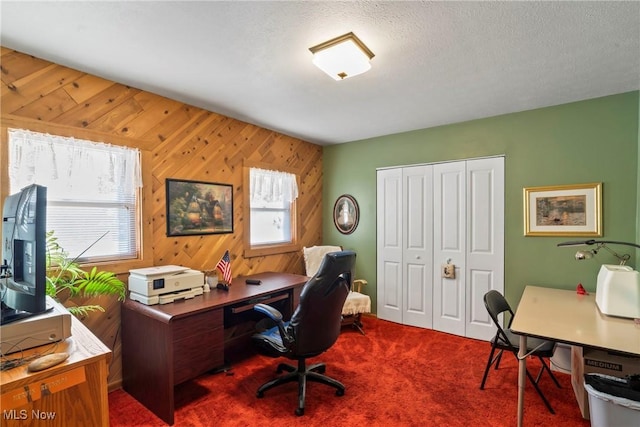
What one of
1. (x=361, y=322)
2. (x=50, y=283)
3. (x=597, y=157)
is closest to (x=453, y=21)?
(x=597, y=157)

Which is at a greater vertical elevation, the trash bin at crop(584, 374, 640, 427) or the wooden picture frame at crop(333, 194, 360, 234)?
the wooden picture frame at crop(333, 194, 360, 234)

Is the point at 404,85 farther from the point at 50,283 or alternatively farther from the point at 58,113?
the point at 50,283

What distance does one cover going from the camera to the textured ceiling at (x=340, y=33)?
1.66 m

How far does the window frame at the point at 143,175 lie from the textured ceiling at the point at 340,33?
48 cm

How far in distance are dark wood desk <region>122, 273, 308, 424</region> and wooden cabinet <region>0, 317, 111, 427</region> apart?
75cm

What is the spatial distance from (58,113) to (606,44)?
3.85 metres

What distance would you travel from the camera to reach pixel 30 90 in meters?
2.10

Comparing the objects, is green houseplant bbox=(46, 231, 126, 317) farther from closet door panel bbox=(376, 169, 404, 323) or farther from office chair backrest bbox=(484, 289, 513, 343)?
closet door panel bbox=(376, 169, 404, 323)

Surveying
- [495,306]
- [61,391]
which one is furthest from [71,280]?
[495,306]

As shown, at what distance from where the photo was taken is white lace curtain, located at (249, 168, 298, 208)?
12.3 ft

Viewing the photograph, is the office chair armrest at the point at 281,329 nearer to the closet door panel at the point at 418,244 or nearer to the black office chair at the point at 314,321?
the black office chair at the point at 314,321

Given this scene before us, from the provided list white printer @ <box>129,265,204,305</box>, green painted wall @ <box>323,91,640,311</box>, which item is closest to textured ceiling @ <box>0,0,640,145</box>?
green painted wall @ <box>323,91,640,311</box>

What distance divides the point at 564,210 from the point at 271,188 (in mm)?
3248

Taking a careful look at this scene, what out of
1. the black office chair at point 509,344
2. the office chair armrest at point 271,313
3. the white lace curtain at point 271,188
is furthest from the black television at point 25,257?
the black office chair at point 509,344
